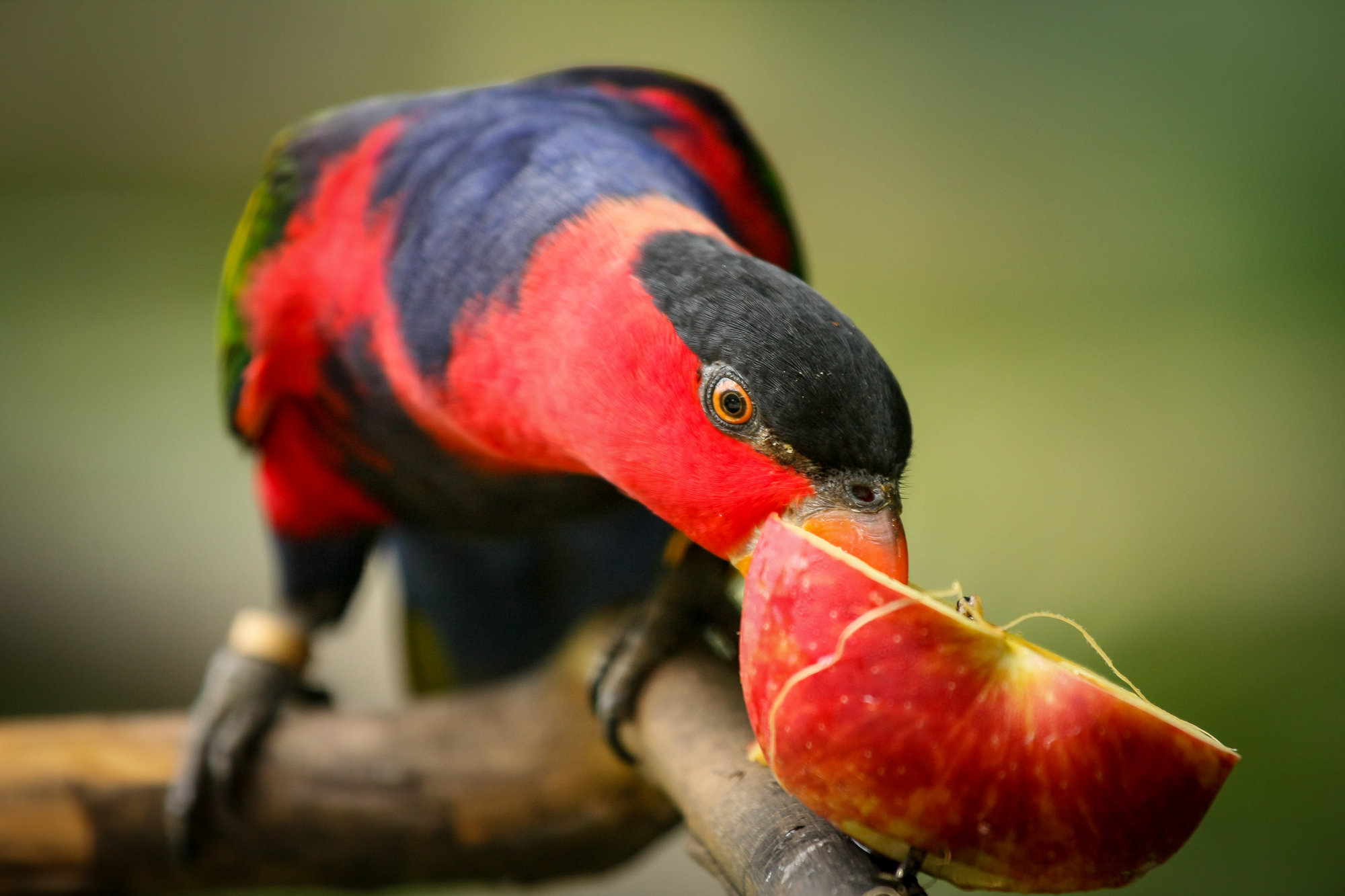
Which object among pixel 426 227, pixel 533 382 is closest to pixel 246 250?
pixel 426 227

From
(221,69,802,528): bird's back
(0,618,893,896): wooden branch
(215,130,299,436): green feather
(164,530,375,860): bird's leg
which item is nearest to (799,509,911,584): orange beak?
(221,69,802,528): bird's back

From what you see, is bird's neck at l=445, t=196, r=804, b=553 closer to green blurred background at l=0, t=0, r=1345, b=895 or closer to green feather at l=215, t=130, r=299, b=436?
green blurred background at l=0, t=0, r=1345, b=895

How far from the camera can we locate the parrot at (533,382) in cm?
64

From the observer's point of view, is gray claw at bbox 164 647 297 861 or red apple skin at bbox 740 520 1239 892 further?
gray claw at bbox 164 647 297 861

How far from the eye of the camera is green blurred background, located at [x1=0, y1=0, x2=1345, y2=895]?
1.70 m

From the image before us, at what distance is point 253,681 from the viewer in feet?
4.58

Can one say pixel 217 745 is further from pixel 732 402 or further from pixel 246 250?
pixel 732 402

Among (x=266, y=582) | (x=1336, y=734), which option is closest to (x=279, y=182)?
(x=1336, y=734)

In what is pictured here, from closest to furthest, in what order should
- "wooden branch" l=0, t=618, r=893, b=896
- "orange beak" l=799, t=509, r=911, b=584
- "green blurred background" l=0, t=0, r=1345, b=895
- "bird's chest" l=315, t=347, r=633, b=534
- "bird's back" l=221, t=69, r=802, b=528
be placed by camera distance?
"orange beak" l=799, t=509, r=911, b=584 < "bird's back" l=221, t=69, r=802, b=528 < "bird's chest" l=315, t=347, r=633, b=534 < "wooden branch" l=0, t=618, r=893, b=896 < "green blurred background" l=0, t=0, r=1345, b=895

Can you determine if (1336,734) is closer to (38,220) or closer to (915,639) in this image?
(915,639)

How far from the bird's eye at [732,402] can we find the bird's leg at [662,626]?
1.46 ft

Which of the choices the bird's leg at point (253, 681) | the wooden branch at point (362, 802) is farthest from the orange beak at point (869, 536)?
the bird's leg at point (253, 681)

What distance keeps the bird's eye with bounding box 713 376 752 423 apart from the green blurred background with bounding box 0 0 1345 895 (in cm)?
13

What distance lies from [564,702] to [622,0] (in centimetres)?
201
